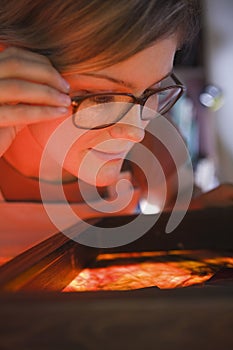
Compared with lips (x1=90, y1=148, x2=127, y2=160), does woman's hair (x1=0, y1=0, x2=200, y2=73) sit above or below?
Result: above

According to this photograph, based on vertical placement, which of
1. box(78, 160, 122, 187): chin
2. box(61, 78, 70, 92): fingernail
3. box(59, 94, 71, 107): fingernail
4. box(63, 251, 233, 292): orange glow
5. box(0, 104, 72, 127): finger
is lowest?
box(63, 251, 233, 292): orange glow

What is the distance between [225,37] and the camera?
310cm

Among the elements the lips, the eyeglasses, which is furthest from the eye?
the lips

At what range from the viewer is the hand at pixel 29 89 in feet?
2.00

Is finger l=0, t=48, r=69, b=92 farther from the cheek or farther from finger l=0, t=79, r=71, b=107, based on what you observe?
the cheek

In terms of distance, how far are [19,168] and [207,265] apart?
19.0 inches

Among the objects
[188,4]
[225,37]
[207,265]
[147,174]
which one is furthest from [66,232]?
[225,37]

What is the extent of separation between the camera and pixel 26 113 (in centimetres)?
63

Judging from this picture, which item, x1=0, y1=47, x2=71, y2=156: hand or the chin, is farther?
the chin

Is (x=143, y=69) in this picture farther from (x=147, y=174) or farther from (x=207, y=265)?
(x=147, y=174)

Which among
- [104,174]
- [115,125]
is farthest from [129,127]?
[104,174]

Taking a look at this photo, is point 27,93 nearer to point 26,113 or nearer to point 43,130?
point 26,113

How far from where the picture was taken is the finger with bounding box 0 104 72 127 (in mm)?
632

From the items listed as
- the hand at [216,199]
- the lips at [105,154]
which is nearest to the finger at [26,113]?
the lips at [105,154]
